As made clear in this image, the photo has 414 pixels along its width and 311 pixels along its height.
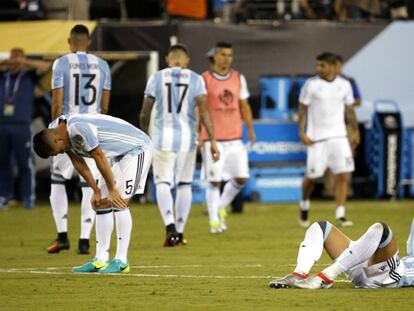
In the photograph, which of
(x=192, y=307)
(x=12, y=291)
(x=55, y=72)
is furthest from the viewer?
(x=55, y=72)

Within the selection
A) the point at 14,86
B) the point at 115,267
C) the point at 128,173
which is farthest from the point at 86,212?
the point at 14,86

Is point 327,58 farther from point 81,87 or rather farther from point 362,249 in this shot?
point 362,249

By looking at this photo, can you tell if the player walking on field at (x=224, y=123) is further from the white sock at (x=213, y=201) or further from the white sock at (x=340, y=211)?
the white sock at (x=340, y=211)

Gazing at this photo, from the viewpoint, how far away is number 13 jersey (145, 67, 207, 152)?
16.2 metres

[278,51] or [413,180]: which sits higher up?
[278,51]

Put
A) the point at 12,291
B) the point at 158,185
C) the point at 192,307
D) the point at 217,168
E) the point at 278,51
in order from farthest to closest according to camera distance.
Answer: the point at 278,51 < the point at 217,168 < the point at 158,185 < the point at 12,291 < the point at 192,307

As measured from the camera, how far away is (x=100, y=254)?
42.1ft

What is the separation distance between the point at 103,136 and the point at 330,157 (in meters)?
7.77

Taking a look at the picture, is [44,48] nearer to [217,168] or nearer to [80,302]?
[217,168]

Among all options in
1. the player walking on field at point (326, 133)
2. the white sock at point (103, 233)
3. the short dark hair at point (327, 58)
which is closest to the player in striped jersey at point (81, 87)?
the white sock at point (103, 233)

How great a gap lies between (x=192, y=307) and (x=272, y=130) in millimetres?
14598

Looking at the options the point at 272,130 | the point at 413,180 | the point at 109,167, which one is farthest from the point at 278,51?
the point at 109,167

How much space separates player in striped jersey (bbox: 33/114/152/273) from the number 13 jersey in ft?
10.4

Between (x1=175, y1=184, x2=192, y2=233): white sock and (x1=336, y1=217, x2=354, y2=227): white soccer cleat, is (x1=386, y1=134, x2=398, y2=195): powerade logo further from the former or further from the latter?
(x1=175, y1=184, x2=192, y2=233): white sock
